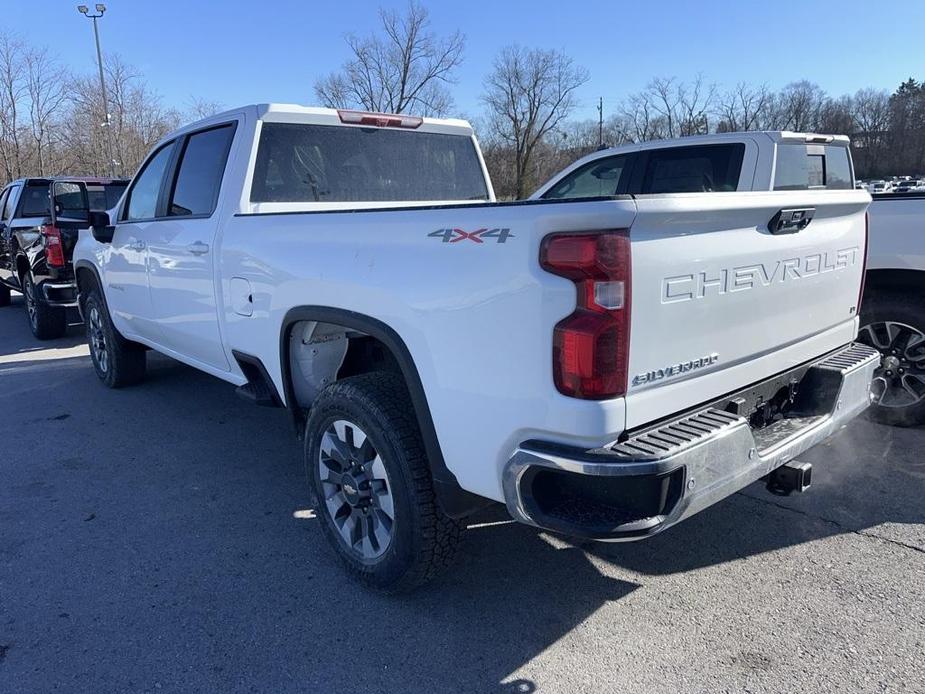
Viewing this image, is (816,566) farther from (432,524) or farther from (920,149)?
(920,149)

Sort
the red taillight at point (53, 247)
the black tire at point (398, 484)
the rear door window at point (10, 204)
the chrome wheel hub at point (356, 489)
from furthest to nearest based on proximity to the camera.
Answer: the rear door window at point (10, 204), the red taillight at point (53, 247), the chrome wheel hub at point (356, 489), the black tire at point (398, 484)

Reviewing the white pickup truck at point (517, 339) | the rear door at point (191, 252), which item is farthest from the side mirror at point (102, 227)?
the white pickup truck at point (517, 339)

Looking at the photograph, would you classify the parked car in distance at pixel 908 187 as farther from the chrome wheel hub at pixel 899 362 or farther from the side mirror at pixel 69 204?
the side mirror at pixel 69 204

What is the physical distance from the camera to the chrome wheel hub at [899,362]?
4473 mm

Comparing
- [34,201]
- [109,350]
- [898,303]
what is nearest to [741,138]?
[898,303]

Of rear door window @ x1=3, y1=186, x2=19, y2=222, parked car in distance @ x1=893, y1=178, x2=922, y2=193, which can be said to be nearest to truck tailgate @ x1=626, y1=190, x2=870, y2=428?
parked car in distance @ x1=893, y1=178, x2=922, y2=193

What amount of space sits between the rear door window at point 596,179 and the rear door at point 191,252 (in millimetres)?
3228

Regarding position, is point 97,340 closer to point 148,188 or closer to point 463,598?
point 148,188

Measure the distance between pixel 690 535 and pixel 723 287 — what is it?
161cm

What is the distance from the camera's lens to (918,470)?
4.17 metres

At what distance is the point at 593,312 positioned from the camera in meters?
2.06

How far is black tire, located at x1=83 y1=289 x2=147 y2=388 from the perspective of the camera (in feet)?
19.7

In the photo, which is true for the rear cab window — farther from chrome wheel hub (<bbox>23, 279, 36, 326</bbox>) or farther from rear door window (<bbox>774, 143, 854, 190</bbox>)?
rear door window (<bbox>774, 143, 854, 190</bbox>)

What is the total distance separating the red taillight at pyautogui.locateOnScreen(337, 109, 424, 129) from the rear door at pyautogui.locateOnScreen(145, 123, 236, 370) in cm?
71
